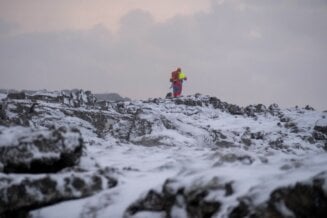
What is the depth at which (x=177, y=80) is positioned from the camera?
42406mm

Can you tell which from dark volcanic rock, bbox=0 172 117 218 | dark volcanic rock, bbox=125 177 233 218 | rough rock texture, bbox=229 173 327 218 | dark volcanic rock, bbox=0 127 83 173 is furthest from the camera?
dark volcanic rock, bbox=0 127 83 173

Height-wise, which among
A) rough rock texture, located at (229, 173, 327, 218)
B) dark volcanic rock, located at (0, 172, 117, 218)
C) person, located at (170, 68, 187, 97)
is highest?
person, located at (170, 68, 187, 97)

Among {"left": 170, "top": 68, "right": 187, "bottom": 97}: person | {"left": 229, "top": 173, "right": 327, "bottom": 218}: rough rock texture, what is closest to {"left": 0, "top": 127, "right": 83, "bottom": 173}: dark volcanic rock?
{"left": 229, "top": 173, "right": 327, "bottom": 218}: rough rock texture

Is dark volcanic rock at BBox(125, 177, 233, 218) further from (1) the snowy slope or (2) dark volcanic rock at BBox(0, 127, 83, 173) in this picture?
(2) dark volcanic rock at BBox(0, 127, 83, 173)

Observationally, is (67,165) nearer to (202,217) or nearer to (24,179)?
(24,179)

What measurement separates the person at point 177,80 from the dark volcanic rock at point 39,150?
3230 cm

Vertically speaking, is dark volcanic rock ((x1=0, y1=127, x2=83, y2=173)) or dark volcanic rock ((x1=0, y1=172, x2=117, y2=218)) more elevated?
dark volcanic rock ((x1=0, y1=127, x2=83, y2=173))

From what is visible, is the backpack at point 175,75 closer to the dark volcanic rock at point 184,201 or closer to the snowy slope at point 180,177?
the snowy slope at point 180,177

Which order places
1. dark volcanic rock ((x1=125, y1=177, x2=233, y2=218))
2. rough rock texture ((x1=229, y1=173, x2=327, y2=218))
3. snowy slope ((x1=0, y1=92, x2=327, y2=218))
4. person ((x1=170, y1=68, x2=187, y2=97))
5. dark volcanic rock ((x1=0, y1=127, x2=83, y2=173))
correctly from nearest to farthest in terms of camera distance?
rough rock texture ((x1=229, y1=173, x2=327, y2=218))
snowy slope ((x1=0, y1=92, x2=327, y2=218))
dark volcanic rock ((x1=125, y1=177, x2=233, y2=218))
dark volcanic rock ((x1=0, y1=127, x2=83, y2=173))
person ((x1=170, y1=68, x2=187, y2=97))

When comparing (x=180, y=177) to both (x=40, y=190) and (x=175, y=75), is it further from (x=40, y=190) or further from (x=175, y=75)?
(x=175, y=75)

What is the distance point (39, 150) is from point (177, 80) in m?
33.5

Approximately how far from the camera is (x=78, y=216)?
8.09 m

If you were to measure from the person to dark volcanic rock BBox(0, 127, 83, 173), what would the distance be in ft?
106

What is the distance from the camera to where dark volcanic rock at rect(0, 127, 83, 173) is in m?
9.40
